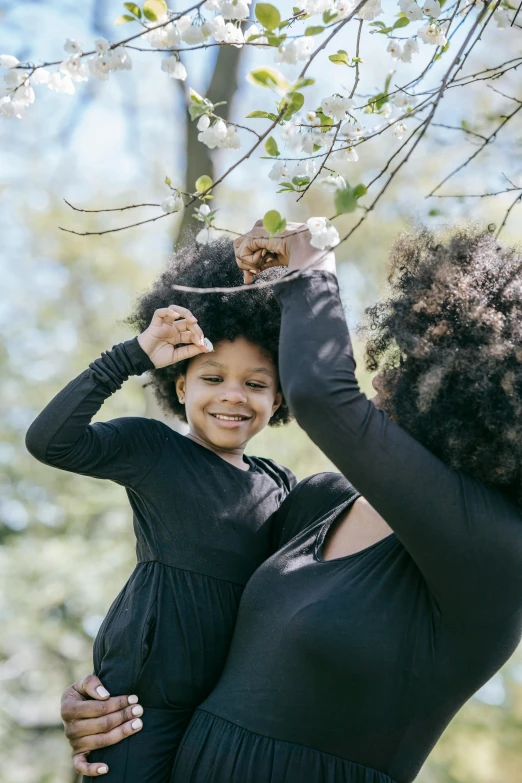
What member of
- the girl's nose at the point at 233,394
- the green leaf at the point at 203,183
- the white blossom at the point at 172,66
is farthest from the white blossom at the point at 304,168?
the girl's nose at the point at 233,394

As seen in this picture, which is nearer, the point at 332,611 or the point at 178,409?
the point at 332,611

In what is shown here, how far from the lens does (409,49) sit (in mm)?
2379

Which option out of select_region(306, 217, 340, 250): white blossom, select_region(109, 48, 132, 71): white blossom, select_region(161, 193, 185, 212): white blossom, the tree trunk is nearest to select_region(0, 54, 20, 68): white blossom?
select_region(109, 48, 132, 71): white blossom

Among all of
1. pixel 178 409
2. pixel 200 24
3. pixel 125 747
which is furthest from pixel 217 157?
pixel 125 747

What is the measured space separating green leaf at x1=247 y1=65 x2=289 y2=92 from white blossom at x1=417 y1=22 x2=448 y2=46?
0.77 meters

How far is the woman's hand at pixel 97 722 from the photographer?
92.3 inches

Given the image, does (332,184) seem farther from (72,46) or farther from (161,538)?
(161,538)

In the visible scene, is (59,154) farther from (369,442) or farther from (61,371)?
(369,442)

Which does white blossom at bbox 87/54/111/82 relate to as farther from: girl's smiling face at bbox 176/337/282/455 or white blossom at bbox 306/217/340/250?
girl's smiling face at bbox 176/337/282/455

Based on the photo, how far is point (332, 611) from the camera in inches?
77.3

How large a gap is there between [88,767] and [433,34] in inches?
83.8

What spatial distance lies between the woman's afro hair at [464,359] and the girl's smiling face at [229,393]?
2.39 ft

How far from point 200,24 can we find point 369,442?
1080mm

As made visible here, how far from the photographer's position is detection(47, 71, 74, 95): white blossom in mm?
2133
